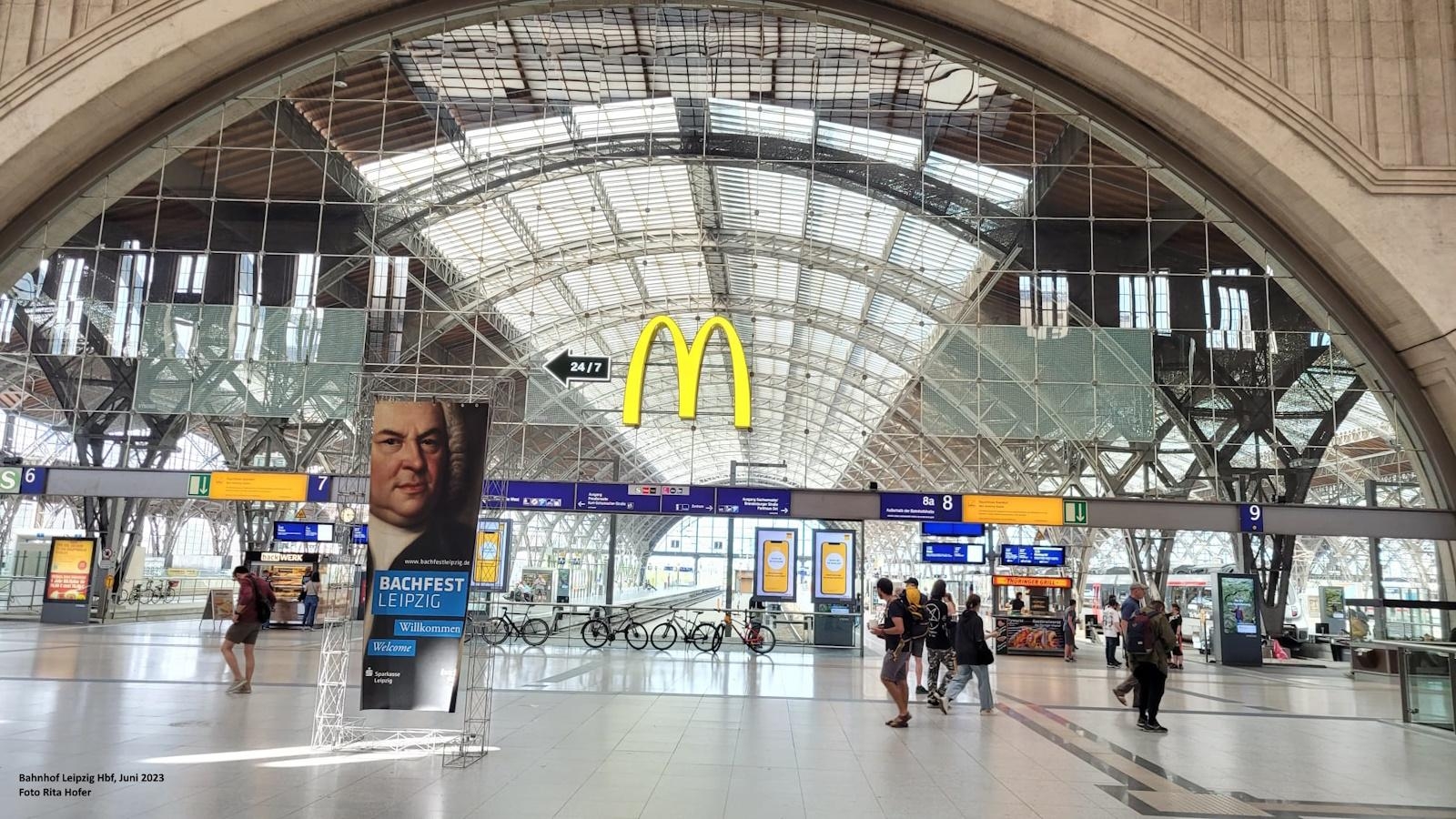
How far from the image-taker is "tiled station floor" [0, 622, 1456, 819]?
7.53 m

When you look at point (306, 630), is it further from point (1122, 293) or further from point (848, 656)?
point (1122, 293)

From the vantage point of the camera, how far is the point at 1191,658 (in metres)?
27.6

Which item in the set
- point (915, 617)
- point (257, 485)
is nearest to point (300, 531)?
point (257, 485)

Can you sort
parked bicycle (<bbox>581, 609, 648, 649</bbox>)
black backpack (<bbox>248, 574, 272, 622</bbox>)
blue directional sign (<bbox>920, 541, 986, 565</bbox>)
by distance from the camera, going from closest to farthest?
black backpack (<bbox>248, 574, 272, 622</bbox>)
parked bicycle (<bbox>581, 609, 648, 649</bbox>)
blue directional sign (<bbox>920, 541, 986, 565</bbox>)

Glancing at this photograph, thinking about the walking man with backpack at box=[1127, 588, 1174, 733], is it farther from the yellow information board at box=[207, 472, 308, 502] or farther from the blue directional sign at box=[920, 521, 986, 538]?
the yellow information board at box=[207, 472, 308, 502]

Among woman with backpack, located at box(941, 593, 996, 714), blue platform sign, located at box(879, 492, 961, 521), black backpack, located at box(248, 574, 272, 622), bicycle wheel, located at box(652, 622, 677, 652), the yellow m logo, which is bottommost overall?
bicycle wheel, located at box(652, 622, 677, 652)

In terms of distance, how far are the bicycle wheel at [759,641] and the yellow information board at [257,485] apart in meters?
10.2

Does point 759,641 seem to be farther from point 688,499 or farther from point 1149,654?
point 1149,654

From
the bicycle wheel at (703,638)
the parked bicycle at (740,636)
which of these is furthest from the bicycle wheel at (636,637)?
the parked bicycle at (740,636)

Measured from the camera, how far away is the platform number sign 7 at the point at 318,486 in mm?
20453

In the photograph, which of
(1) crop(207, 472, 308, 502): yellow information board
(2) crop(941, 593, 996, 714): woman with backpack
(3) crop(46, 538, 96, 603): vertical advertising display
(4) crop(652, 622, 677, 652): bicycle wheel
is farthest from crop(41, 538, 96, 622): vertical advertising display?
(2) crop(941, 593, 996, 714): woman with backpack

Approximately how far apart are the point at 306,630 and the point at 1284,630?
28.2m

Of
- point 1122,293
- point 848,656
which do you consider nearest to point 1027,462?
point 1122,293

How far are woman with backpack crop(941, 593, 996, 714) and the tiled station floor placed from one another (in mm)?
359
